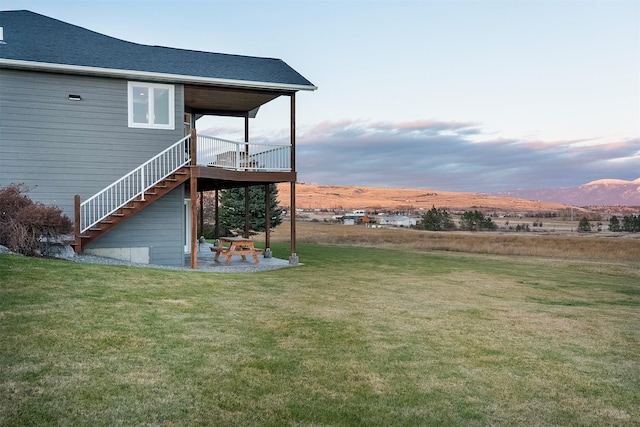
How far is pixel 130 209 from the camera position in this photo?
15000mm

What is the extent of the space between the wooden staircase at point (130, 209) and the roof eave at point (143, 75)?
8.83 ft

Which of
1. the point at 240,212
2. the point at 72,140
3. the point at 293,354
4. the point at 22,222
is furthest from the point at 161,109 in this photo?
the point at 240,212

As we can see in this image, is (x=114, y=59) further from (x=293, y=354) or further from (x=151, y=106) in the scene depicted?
(x=293, y=354)

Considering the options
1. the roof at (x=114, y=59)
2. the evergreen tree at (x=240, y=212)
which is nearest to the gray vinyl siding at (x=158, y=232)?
the roof at (x=114, y=59)

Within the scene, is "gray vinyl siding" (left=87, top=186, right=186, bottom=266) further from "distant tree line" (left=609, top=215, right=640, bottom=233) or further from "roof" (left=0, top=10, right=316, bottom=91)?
"distant tree line" (left=609, top=215, right=640, bottom=233)

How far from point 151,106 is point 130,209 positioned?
3451 millimetres

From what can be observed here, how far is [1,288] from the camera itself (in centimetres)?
888

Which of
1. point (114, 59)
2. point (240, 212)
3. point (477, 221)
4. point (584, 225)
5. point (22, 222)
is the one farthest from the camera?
point (477, 221)

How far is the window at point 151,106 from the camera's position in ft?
53.6

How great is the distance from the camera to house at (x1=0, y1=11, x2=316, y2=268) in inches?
601

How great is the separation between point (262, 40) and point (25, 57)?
11805mm

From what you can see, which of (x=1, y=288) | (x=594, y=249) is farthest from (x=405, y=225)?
(x=1, y=288)

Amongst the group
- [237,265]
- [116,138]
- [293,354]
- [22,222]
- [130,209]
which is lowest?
[293,354]

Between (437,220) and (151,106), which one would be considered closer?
(151,106)
